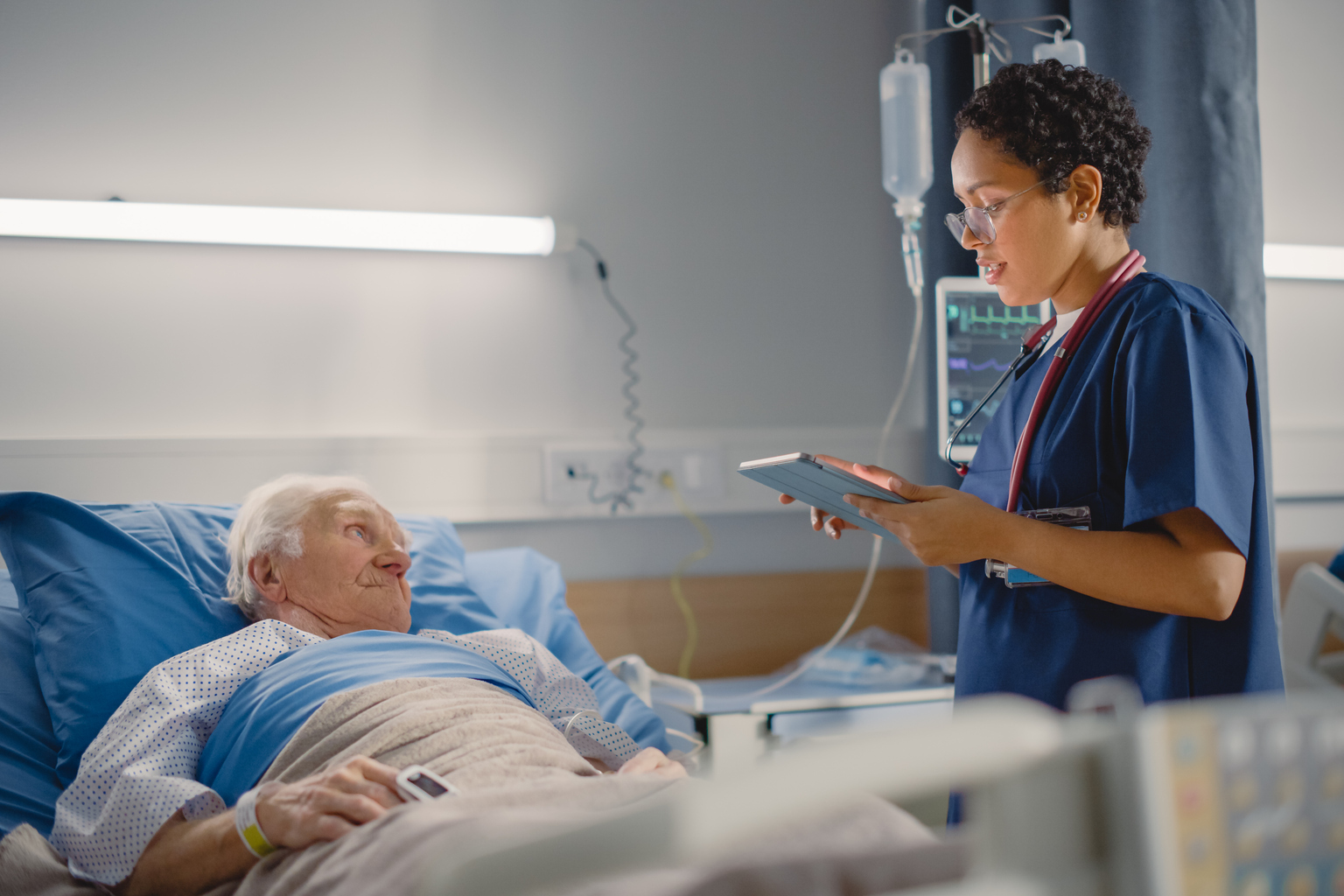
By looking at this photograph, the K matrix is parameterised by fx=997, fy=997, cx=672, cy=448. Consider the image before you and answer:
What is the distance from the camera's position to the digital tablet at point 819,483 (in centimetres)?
116

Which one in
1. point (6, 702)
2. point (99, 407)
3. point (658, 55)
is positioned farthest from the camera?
point (658, 55)

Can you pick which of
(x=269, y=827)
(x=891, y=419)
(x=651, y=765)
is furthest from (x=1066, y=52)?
(x=269, y=827)

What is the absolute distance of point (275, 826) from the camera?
41.3 inches

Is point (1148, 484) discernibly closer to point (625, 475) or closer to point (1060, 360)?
point (1060, 360)

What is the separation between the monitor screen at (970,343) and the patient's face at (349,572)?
108cm

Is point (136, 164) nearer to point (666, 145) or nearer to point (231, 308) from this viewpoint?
point (231, 308)

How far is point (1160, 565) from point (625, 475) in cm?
132

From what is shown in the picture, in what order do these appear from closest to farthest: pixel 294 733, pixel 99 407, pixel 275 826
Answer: pixel 275 826 < pixel 294 733 < pixel 99 407

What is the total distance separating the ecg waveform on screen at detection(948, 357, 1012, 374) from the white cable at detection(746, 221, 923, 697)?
0.17 m

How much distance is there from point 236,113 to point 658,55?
3.05ft

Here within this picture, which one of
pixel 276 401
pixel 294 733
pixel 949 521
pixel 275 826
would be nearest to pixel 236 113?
pixel 276 401

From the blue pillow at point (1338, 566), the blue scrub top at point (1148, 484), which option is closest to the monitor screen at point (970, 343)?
the blue scrub top at point (1148, 484)

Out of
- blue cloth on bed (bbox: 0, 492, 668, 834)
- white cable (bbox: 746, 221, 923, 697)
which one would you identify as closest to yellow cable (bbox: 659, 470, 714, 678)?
white cable (bbox: 746, 221, 923, 697)


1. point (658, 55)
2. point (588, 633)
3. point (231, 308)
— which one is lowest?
point (588, 633)
